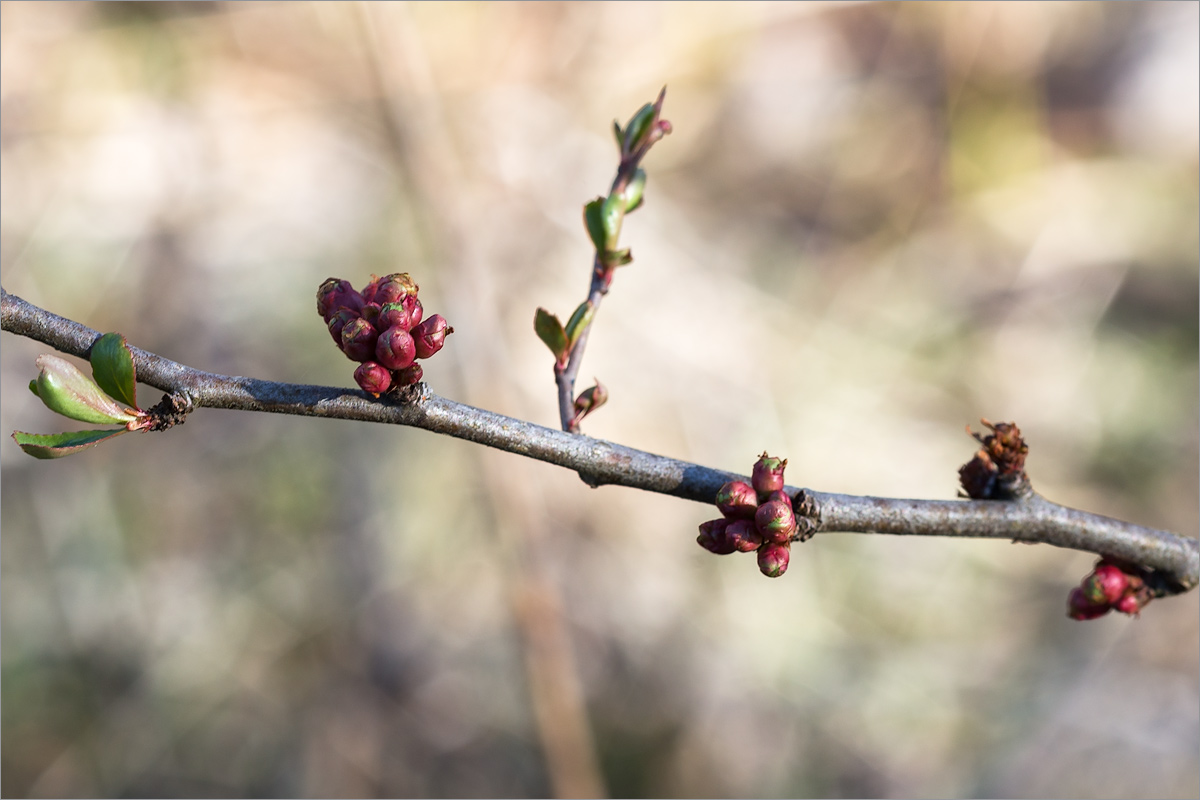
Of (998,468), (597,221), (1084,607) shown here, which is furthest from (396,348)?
(1084,607)

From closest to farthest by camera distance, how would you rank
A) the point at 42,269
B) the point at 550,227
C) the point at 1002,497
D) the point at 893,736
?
the point at 1002,497 → the point at 893,736 → the point at 42,269 → the point at 550,227

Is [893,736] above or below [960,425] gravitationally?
below

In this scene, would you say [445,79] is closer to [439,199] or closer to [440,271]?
[439,199]

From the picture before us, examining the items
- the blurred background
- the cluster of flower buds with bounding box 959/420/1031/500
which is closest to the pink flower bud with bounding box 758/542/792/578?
the cluster of flower buds with bounding box 959/420/1031/500

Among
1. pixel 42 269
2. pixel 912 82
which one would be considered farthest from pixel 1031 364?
pixel 42 269

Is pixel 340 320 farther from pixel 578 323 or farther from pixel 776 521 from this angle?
pixel 776 521

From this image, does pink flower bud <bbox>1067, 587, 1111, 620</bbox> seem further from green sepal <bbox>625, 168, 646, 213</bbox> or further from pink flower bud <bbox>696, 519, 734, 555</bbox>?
green sepal <bbox>625, 168, 646, 213</bbox>

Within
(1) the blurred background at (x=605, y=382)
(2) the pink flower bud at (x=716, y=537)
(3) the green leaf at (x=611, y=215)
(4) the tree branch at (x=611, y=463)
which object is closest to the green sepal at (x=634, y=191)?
(3) the green leaf at (x=611, y=215)
